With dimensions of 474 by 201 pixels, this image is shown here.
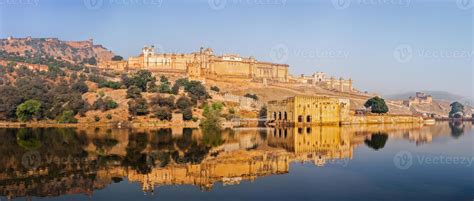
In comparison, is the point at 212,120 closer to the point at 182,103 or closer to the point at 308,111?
the point at 182,103

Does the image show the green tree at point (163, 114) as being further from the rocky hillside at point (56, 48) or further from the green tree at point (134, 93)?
the rocky hillside at point (56, 48)

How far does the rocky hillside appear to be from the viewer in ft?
436

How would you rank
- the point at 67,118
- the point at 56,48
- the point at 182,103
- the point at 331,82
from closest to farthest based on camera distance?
the point at 67,118 < the point at 182,103 < the point at 331,82 < the point at 56,48

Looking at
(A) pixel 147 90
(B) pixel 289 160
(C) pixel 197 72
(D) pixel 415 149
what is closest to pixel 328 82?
(C) pixel 197 72

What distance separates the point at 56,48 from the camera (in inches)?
6009

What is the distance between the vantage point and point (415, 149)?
24.7 metres

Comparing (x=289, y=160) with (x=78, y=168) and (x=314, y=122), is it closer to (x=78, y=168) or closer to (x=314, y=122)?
(x=78, y=168)

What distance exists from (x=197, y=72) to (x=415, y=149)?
58053 millimetres

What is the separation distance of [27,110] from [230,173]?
125 feet

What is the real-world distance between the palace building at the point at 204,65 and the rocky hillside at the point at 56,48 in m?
40.9

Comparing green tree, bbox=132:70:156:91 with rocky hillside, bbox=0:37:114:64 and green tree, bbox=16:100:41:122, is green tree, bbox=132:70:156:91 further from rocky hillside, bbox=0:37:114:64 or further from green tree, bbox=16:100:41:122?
rocky hillside, bbox=0:37:114:64

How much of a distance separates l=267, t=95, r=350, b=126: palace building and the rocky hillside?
288 ft

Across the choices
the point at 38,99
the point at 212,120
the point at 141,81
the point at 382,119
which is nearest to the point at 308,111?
the point at 212,120

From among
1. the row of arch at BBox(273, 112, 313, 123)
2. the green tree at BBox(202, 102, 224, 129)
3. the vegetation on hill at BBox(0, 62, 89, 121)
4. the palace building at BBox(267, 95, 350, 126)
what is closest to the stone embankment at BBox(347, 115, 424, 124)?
the palace building at BBox(267, 95, 350, 126)
